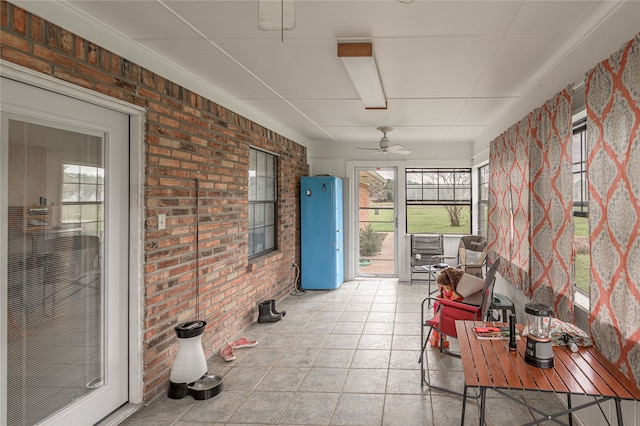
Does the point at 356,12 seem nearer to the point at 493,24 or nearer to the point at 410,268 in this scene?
the point at 493,24

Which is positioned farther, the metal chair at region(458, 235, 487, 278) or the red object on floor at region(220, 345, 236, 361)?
the metal chair at region(458, 235, 487, 278)

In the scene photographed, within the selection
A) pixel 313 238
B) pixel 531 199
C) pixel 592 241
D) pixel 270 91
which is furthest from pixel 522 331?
pixel 313 238

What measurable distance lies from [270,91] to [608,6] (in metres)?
2.63

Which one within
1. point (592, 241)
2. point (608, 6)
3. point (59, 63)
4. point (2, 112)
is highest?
point (608, 6)

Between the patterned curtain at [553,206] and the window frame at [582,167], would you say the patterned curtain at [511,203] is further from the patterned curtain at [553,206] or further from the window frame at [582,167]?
the window frame at [582,167]

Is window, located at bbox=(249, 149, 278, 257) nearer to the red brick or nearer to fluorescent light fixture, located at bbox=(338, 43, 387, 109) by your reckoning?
fluorescent light fixture, located at bbox=(338, 43, 387, 109)

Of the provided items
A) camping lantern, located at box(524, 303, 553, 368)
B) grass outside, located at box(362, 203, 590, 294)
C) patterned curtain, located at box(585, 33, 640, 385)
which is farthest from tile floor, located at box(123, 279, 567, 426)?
grass outside, located at box(362, 203, 590, 294)

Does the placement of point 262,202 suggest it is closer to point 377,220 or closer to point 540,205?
point 377,220

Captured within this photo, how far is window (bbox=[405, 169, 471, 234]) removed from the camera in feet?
23.2

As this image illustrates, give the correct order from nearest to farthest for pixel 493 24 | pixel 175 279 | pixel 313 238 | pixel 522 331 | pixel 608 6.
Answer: pixel 608 6 < pixel 493 24 < pixel 522 331 < pixel 175 279 < pixel 313 238

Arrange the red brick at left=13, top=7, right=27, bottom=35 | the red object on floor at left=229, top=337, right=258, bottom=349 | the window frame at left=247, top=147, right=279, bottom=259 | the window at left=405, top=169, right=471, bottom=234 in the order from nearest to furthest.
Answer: the red brick at left=13, top=7, right=27, bottom=35
the red object on floor at left=229, top=337, right=258, bottom=349
the window frame at left=247, top=147, right=279, bottom=259
the window at left=405, top=169, right=471, bottom=234

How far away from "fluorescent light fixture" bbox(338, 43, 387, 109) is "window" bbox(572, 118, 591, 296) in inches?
61.1

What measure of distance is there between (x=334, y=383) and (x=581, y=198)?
2.35m

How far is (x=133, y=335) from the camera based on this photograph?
2.68m
